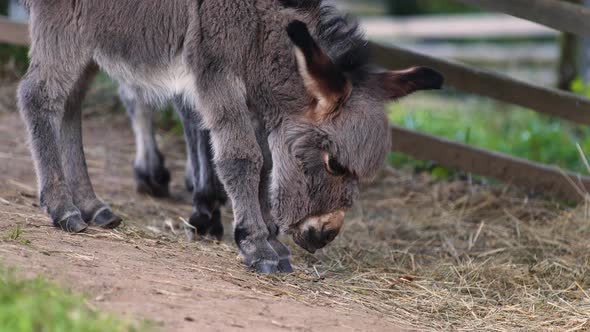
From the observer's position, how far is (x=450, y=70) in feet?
22.7

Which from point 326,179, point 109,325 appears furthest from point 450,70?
point 109,325

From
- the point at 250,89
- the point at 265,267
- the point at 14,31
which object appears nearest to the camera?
the point at 265,267

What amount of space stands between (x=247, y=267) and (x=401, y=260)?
1326 mm

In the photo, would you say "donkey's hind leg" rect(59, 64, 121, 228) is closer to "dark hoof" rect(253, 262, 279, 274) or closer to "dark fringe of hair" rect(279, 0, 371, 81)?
"dark hoof" rect(253, 262, 279, 274)

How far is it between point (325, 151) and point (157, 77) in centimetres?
102

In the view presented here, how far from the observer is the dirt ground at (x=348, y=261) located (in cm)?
373

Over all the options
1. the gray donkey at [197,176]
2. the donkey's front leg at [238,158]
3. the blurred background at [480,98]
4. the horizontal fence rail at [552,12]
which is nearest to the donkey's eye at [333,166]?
the donkey's front leg at [238,158]

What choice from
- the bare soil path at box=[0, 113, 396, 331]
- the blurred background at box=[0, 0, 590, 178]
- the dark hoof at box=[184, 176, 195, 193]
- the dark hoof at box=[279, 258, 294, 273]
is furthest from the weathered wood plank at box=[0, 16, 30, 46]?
the dark hoof at box=[279, 258, 294, 273]

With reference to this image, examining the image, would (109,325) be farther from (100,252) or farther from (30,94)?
(30,94)

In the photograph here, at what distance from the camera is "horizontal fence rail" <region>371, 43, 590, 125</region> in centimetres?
672

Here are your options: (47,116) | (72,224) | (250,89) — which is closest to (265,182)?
(250,89)

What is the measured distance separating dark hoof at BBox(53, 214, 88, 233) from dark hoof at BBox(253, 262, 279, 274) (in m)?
0.95

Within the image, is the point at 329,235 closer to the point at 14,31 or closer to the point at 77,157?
the point at 77,157

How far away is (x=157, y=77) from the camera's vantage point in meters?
5.04
